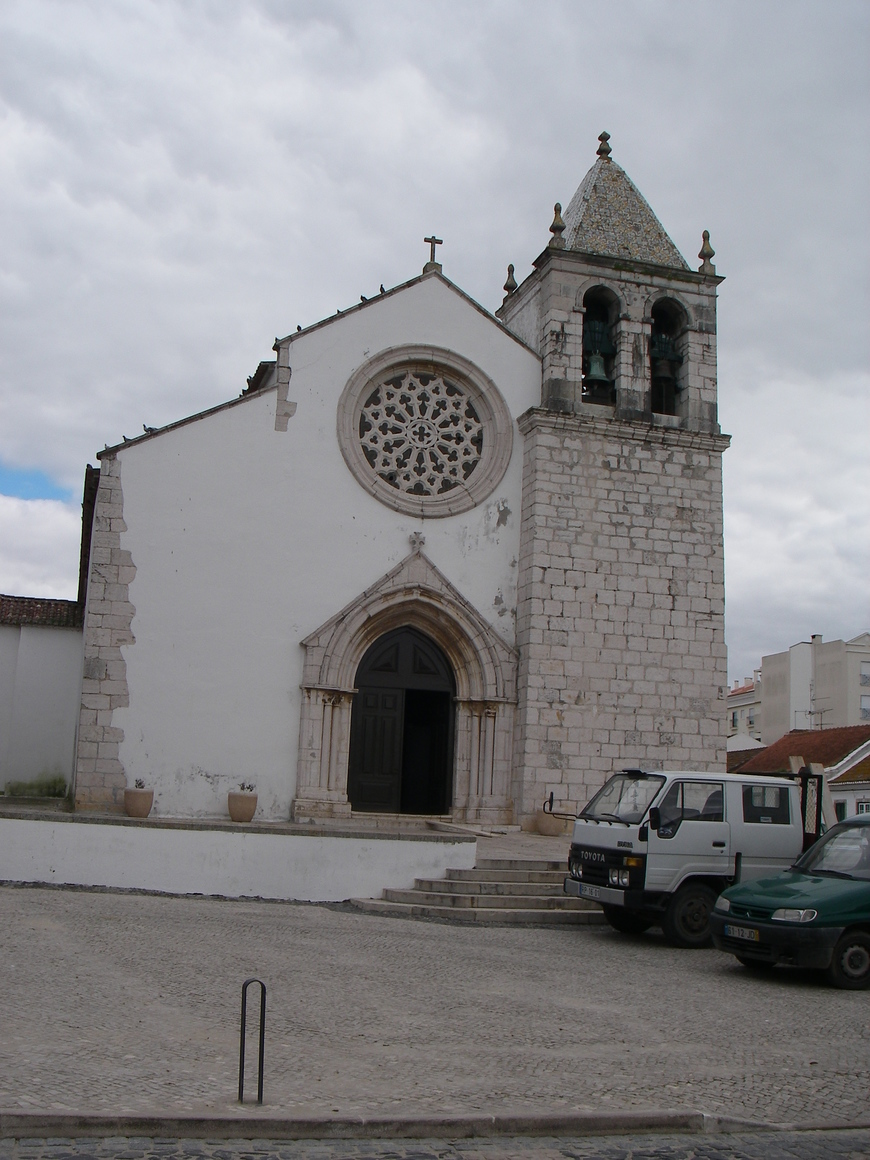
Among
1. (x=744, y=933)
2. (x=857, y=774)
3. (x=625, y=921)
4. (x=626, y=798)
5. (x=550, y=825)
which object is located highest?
(x=857, y=774)

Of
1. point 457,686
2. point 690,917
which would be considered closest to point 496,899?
point 690,917

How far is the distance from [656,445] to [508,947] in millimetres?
10847

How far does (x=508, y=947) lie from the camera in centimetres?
1007

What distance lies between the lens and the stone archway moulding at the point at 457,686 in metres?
16.8

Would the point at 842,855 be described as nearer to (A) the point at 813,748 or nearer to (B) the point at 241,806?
(B) the point at 241,806

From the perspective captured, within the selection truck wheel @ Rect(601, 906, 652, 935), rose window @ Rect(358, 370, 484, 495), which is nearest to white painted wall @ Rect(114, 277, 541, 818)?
rose window @ Rect(358, 370, 484, 495)

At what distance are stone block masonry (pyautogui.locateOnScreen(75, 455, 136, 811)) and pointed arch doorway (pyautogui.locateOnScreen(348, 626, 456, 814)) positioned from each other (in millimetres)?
3643

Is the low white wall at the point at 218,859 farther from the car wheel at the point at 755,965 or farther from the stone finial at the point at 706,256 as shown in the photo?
the stone finial at the point at 706,256

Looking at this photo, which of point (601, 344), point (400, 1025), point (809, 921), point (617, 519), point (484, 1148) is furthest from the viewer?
point (601, 344)

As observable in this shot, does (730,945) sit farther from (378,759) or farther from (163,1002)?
(378,759)

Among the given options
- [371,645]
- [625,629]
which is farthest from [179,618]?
[625,629]

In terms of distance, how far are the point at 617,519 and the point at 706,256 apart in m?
5.35

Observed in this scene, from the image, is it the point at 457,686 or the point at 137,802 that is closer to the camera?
the point at 137,802

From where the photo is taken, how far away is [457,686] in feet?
58.9
